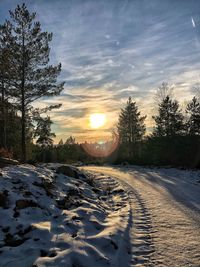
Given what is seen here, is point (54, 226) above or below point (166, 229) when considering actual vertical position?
above

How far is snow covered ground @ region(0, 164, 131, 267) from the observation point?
506 cm

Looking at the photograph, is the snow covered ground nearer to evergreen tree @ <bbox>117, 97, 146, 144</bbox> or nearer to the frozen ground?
the frozen ground

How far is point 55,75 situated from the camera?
2295 centimetres

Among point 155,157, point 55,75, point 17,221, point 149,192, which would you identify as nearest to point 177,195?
point 149,192

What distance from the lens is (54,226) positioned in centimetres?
652

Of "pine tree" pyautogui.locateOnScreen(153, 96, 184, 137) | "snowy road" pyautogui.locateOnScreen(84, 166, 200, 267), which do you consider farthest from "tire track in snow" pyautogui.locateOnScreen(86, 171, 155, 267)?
"pine tree" pyautogui.locateOnScreen(153, 96, 184, 137)

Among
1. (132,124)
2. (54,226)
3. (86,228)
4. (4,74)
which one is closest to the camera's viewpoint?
(54,226)

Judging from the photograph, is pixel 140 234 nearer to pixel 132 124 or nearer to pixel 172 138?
pixel 172 138

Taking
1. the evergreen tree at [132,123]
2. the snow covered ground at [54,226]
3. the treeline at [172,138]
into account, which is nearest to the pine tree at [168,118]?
Answer: the treeline at [172,138]

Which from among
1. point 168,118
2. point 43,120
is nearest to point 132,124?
point 168,118

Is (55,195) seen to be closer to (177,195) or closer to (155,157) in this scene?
(177,195)

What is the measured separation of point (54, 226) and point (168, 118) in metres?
36.2

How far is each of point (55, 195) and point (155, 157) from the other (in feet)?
105

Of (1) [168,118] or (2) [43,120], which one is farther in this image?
(1) [168,118]
